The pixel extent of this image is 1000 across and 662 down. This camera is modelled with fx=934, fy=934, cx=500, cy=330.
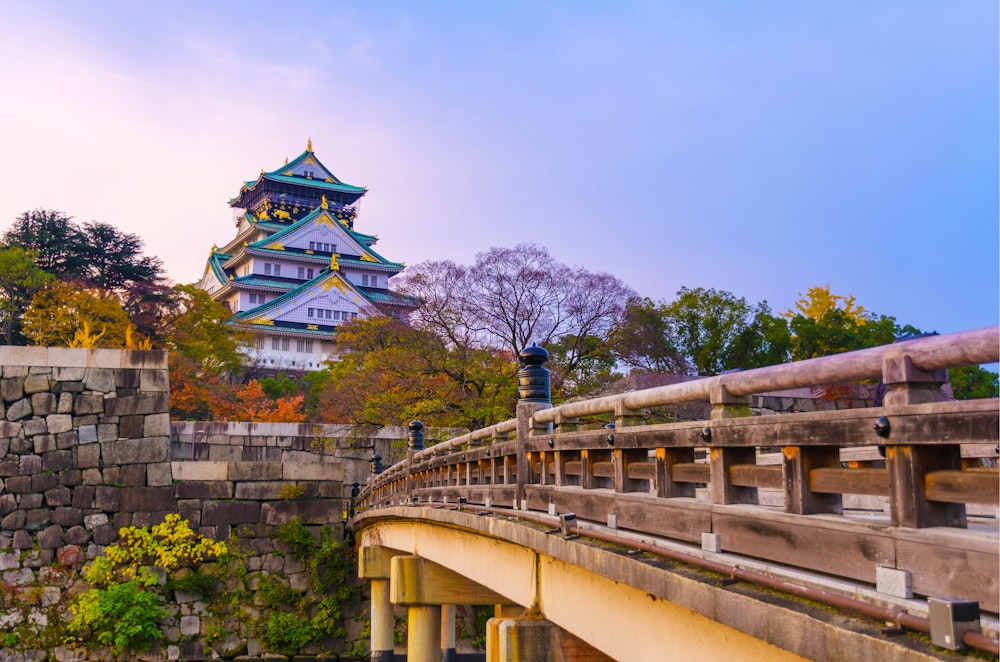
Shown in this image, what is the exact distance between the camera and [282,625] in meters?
21.6

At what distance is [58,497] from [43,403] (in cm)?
223

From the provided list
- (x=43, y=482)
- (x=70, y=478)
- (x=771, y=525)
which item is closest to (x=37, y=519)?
(x=43, y=482)

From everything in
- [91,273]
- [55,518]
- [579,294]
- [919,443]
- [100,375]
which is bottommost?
[55,518]

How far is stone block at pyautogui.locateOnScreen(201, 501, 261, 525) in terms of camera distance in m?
22.2

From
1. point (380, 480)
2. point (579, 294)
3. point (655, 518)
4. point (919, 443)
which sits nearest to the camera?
point (919, 443)

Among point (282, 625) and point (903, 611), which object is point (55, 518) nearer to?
point (282, 625)

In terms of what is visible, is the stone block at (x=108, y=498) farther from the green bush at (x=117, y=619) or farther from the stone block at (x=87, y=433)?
the green bush at (x=117, y=619)

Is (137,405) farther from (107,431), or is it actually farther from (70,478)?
(70,478)

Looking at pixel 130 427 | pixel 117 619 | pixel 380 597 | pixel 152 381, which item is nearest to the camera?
pixel 380 597

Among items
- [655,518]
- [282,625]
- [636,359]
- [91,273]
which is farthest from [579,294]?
[91,273]

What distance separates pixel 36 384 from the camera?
2183 cm

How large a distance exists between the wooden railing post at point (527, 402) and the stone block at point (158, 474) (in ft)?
52.0

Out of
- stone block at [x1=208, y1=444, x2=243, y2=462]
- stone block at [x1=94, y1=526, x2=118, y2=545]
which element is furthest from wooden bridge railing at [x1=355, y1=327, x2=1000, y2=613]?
stone block at [x1=208, y1=444, x2=243, y2=462]

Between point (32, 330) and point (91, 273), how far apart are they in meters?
6.63
